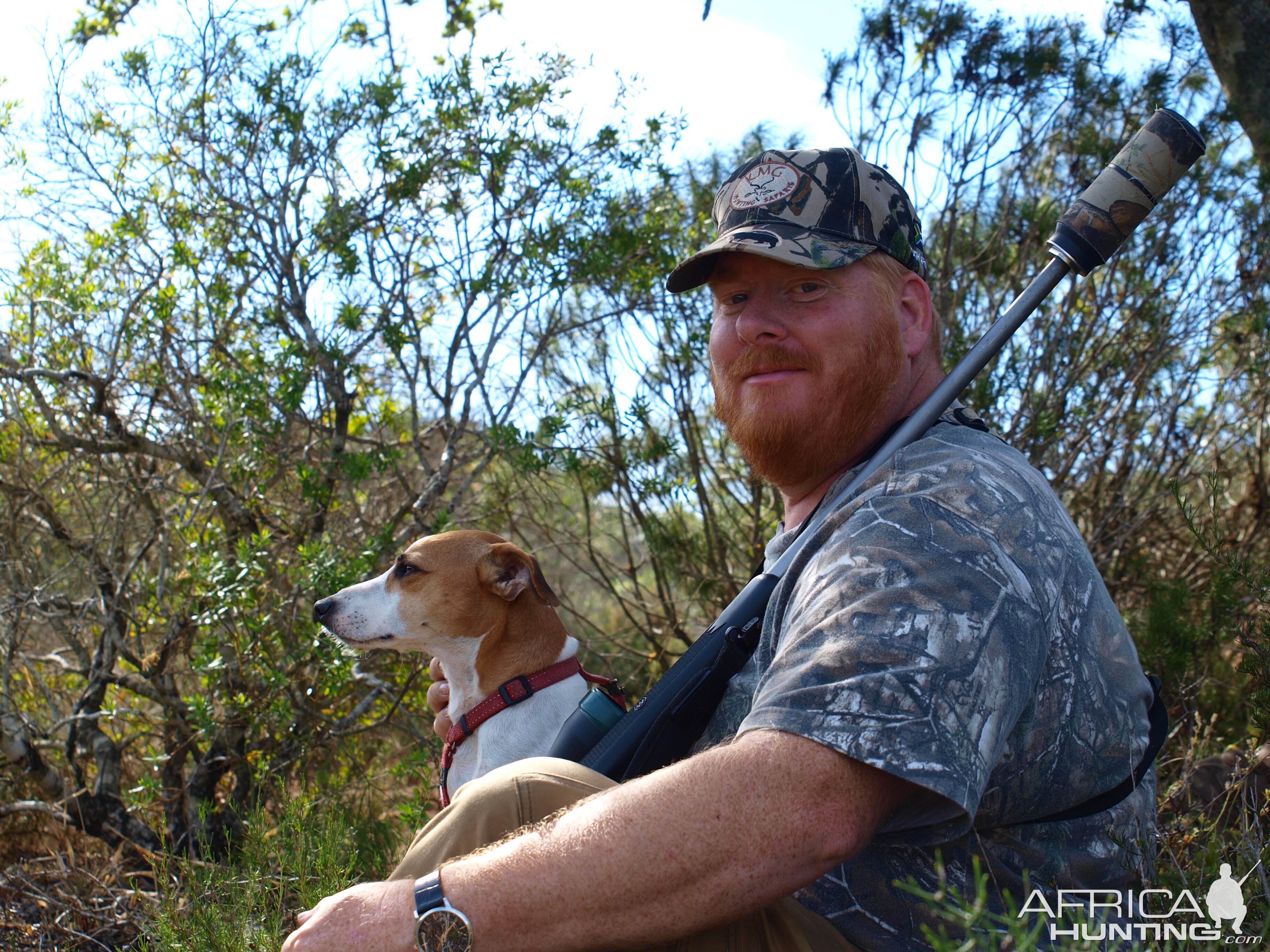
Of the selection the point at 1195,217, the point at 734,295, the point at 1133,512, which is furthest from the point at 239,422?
the point at 1195,217

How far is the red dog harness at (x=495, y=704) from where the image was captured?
3.16 m

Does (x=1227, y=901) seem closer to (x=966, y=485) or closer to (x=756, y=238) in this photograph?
(x=966, y=485)

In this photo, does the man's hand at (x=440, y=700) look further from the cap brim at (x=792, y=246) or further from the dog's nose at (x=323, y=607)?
the cap brim at (x=792, y=246)

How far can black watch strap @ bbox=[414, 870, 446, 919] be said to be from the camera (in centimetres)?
151

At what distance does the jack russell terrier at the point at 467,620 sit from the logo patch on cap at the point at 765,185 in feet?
5.39

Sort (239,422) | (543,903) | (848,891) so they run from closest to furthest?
(543,903) → (848,891) → (239,422)

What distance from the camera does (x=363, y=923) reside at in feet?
5.19

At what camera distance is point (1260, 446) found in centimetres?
528

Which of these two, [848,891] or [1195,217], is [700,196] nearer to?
[1195,217]

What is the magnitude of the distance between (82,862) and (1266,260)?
21.3 ft

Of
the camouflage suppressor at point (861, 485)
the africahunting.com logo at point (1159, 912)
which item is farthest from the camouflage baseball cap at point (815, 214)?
the africahunting.com logo at point (1159, 912)

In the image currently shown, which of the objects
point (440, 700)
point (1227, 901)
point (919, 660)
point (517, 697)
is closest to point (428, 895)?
point (919, 660)

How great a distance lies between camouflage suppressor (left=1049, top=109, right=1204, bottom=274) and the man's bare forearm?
1664 mm

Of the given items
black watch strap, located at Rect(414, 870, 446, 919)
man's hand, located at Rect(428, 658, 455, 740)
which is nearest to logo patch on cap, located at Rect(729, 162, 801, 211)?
black watch strap, located at Rect(414, 870, 446, 919)
